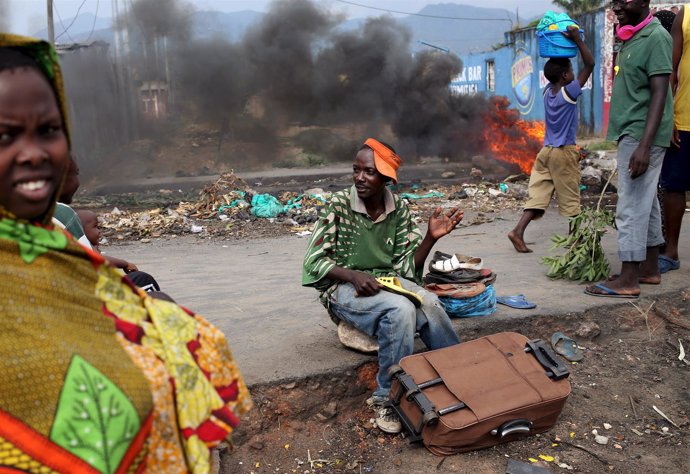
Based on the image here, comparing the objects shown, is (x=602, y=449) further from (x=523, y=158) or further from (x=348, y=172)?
(x=348, y=172)

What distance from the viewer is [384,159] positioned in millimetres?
3385

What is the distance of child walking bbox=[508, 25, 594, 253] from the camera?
583 cm

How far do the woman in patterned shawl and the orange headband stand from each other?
2.20 metres

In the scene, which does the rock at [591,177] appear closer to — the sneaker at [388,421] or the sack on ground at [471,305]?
the sack on ground at [471,305]

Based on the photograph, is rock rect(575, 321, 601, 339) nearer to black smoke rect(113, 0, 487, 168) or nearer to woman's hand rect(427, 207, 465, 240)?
woman's hand rect(427, 207, 465, 240)

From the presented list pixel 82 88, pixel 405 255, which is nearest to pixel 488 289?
pixel 405 255

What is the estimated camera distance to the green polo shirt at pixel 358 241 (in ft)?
11.0

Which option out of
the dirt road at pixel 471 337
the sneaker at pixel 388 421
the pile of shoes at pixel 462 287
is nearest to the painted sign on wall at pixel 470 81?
the dirt road at pixel 471 337

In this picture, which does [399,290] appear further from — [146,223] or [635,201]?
[146,223]

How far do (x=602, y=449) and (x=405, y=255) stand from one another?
1.40 meters

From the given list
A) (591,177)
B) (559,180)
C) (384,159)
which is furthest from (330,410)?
(591,177)

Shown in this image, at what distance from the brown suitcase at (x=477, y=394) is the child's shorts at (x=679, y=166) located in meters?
2.21

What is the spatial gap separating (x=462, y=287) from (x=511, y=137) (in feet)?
44.5

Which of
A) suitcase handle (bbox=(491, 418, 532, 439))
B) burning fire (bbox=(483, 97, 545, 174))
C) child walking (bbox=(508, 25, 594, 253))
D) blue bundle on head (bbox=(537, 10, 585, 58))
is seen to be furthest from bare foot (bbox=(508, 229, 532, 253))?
burning fire (bbox=(483, 97, 545, 174))
